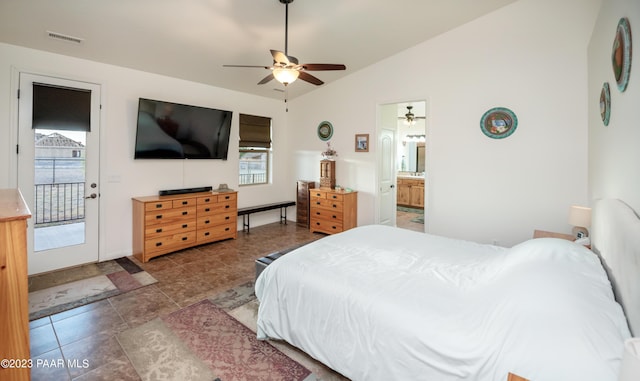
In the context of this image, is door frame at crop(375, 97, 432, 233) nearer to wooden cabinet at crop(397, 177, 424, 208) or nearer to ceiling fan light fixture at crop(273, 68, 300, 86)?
ceiling fan light fixture at crop(273, 68, 300, 86)

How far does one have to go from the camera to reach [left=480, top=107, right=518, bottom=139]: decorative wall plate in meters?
3.87

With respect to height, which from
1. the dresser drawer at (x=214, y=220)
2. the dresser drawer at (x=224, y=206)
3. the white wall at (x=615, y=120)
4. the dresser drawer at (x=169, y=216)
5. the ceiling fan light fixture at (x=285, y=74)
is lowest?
the dresser drawer at (x=214, y=220)

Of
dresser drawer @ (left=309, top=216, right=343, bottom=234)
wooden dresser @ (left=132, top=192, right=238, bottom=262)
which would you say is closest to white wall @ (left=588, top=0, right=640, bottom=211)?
dresser drawer @ (left=309, top=216, right=343, bottom=234)

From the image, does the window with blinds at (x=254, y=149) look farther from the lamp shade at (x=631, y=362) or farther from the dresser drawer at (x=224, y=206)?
the lamp shade at (x=631, y=362)

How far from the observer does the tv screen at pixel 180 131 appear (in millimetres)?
4293

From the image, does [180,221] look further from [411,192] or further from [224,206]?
[411,192]

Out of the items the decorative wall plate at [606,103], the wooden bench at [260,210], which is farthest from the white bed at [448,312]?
the wooden bench at [260,210]

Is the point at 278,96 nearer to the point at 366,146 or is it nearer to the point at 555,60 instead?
the point at 366,146

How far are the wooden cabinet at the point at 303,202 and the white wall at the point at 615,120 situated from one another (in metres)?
4.33

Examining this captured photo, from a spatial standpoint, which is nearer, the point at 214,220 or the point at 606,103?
the point at 606,103

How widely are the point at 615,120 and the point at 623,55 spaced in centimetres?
53

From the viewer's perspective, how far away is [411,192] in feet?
27.8

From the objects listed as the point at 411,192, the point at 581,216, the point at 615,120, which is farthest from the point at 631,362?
the point at 411,192

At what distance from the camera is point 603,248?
187 cm
